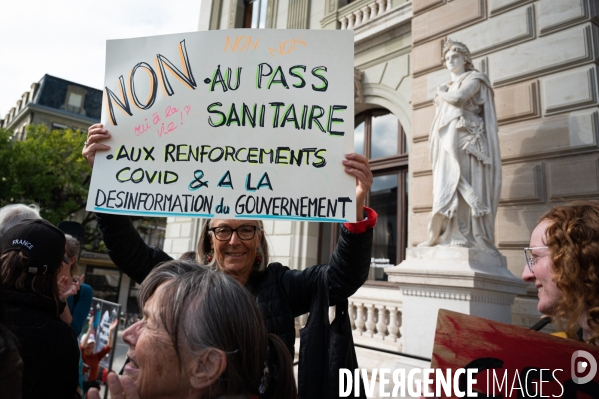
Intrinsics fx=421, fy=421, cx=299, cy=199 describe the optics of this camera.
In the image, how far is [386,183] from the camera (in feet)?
24.5

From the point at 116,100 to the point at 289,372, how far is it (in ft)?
5.10

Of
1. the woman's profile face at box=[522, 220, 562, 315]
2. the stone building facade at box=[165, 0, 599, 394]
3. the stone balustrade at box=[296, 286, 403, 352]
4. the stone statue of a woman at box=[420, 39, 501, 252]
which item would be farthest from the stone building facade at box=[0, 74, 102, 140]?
the woman's profile face at box=[522, 220, 562, 315]

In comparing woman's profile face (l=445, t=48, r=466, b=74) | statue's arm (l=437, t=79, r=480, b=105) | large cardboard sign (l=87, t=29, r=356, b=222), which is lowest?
large cardboard sign (l=87, t=29, r=356, b=222)

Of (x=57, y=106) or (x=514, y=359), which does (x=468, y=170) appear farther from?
(x=57, y=106)

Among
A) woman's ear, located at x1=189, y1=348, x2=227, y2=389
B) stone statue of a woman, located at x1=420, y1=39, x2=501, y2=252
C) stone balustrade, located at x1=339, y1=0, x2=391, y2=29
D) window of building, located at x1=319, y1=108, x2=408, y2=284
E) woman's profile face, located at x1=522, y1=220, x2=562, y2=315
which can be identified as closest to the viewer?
woman's ear, located at x1=189, y1=348, x2=227, y2=389

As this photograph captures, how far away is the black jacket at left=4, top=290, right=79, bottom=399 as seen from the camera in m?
1.50

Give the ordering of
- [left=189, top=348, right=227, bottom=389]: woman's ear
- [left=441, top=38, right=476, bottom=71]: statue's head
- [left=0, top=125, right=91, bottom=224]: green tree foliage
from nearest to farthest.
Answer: [left=189, top=348, right=227, bottom=389]: woman's ear
[left=441, top=38, right=476, bottom=71]: statue's head
[left=0, top=125, right=91, bottom=224]: green tree foliage

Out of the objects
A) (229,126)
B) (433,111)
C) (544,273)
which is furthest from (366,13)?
(544,273)

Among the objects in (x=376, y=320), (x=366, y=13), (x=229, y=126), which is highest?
(x=366, y=13)

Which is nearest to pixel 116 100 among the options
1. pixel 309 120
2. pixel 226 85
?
pixel 226 85

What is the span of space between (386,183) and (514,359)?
6395 mm

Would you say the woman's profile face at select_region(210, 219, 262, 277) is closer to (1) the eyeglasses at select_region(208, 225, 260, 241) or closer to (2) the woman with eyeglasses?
(1) the eyeglasses at select_region(208, 225, 260, 241)

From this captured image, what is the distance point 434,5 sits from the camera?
6422mm

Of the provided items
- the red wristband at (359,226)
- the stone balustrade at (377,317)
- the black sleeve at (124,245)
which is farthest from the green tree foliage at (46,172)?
the red wristband at (359,226)
